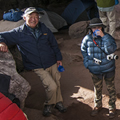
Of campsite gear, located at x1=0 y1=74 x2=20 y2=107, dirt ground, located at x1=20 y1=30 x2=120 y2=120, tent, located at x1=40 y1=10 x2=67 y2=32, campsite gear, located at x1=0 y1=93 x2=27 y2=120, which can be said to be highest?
campsite gear, located at x1=0 y1=93 x2=27 y2=120

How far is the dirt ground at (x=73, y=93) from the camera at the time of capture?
12.5ft

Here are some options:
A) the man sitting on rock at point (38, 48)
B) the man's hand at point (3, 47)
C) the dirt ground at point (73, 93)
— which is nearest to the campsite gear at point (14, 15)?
the dirt ground at point (73, 93)

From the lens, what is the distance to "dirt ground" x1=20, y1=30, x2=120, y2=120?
3.80m

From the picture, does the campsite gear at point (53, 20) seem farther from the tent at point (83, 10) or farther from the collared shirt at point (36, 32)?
the collared shirt at point (36, 32)

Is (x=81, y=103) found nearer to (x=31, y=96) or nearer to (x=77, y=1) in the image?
(x=31, y=96)

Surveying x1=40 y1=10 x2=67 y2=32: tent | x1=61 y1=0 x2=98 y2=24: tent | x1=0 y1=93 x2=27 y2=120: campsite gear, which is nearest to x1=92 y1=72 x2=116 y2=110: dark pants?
x1=0 y1=93 x2=27 y2=120: campsite gear

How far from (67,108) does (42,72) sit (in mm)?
1040

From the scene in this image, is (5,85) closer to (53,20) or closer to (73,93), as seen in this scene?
(73,93)

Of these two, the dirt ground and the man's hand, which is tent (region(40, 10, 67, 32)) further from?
the man's hand

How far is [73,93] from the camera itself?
4699mm

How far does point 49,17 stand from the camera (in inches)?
350

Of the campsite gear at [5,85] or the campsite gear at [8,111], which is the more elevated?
the campsite gear at [8,111]

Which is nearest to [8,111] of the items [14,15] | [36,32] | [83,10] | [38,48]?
[38,48]

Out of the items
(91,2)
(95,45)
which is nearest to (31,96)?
(95,45)
